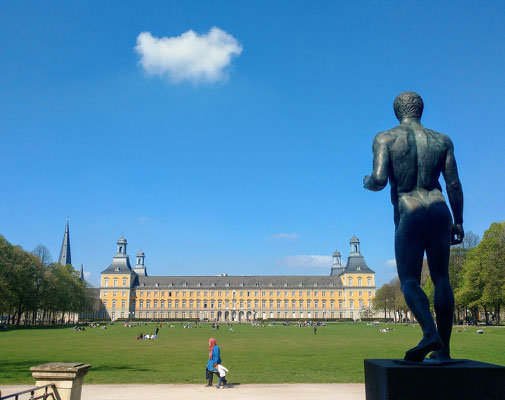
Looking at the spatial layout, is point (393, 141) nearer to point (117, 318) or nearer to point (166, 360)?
point (166, 360)

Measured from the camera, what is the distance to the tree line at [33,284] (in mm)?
48156

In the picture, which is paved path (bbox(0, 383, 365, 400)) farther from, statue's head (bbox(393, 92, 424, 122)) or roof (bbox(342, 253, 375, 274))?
roof (bbox(342, 253, 375, 274))

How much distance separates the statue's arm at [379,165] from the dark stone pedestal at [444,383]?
2015 millimetres

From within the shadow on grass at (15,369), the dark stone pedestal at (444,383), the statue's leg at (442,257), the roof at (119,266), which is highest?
the roof at (119,266)

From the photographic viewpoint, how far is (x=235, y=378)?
13.8m

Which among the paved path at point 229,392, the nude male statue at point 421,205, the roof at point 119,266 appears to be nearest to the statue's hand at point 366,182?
the nude male statue at point 421,205

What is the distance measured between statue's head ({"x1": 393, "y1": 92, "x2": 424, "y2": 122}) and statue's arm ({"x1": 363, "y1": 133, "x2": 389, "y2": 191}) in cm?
55

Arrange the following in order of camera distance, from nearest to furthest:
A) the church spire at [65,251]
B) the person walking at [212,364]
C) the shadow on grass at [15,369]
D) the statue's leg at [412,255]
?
the statue's leg at [412,255]
the person walking at [212,364]
the shadow on grass at [15,369]
the church spire at [65,251]

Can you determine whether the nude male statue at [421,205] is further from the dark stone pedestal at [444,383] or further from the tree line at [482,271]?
the tree line at [482,271]

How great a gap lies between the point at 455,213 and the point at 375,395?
231 cm

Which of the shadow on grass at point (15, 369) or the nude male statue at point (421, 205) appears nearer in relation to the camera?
the nude male statue at point (421, 205)

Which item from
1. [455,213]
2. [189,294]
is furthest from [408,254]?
[189,294]

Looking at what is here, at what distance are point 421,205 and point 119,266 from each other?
130 m

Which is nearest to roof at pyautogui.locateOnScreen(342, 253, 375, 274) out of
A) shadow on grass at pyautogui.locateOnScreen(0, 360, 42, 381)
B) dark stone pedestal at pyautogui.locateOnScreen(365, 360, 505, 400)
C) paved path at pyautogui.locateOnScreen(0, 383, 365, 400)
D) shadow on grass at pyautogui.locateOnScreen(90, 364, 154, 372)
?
shadow on grass at pyautogui.locateOnScreen(0, 360, 42, 381)
